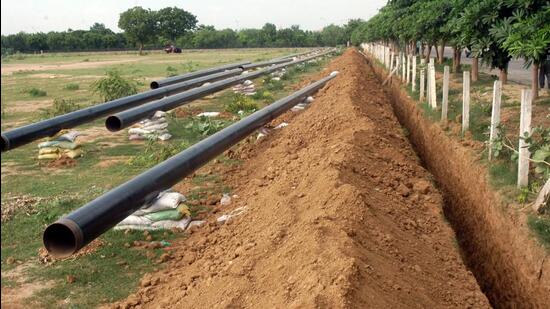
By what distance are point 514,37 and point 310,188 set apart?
3668 mm

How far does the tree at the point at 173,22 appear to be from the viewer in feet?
259

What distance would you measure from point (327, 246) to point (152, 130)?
804 cm

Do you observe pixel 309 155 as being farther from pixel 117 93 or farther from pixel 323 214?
pixel 117 93

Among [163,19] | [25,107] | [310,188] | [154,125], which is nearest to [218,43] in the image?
[163,19]

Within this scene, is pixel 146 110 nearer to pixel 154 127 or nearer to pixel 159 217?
pixel 154 127

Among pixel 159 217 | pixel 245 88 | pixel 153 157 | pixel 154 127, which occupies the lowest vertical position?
pixel 159 217

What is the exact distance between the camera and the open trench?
13.1ft

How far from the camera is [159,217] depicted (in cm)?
625

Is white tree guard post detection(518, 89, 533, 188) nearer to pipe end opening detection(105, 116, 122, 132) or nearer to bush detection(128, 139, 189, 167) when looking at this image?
bush detection(128, 139, 189, 167)

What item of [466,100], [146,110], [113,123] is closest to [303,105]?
[146,110]

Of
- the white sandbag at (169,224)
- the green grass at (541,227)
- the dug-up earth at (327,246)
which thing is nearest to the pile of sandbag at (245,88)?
the dug-up earth at (327,246)

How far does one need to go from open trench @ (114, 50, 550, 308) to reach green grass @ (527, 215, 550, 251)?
0.11m

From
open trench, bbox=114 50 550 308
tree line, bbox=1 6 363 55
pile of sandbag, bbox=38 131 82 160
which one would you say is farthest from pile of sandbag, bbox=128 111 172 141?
tree line, bbox=1 6 363 55

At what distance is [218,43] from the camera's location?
8831 centimetres
